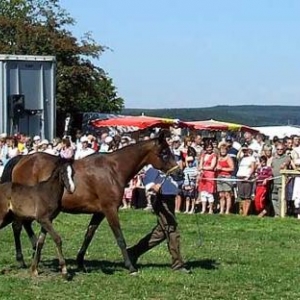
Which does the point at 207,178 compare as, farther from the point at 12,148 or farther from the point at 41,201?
the point at 41,201

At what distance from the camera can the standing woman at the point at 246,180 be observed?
859 inches

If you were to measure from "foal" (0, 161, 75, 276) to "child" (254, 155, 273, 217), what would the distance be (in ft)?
32.0

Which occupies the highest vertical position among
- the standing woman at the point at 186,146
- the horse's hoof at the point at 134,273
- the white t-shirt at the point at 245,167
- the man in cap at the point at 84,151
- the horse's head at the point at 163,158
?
the horse's head at the point at 163,158

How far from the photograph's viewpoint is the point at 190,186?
22.4 meters

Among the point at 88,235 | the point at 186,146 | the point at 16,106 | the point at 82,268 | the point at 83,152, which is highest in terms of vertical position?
the point at 16,106

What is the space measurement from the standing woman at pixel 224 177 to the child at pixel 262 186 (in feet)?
2.07

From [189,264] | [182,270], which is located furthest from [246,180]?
[182,270]

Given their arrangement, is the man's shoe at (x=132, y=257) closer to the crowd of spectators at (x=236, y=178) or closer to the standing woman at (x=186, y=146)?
the crowd of spectators at (x=236, y=178)

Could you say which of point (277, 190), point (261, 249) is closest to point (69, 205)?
point (261, 249)

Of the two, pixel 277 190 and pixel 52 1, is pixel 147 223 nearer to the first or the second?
pixel 277 190

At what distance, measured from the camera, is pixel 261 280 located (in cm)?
1268

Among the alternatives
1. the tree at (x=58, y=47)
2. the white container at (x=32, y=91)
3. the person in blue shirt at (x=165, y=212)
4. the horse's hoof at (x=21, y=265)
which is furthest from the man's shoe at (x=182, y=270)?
the tree at (x=58, y=47)

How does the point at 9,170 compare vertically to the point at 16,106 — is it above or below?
below

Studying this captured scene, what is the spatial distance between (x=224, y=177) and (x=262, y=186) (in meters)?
0.94
